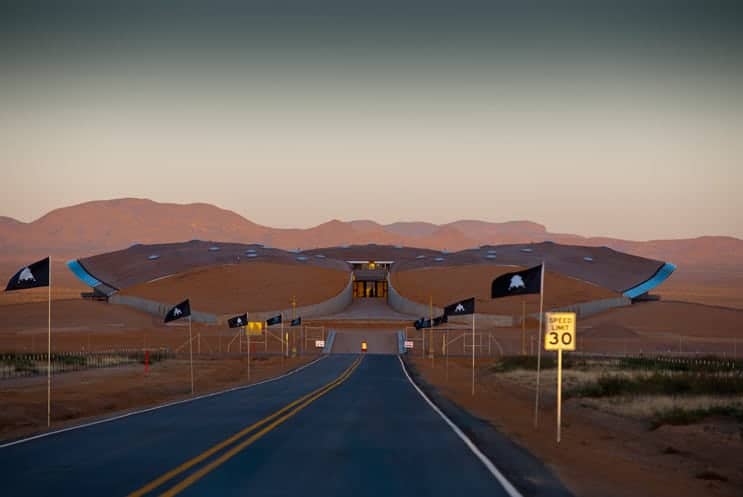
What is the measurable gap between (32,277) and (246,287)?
112426 mm

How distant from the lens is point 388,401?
31.7 m

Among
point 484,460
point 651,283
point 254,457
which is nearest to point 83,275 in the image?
point 651,283

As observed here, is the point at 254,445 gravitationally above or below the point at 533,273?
below

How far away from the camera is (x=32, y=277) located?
22.8m

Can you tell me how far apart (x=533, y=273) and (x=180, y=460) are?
434 inches

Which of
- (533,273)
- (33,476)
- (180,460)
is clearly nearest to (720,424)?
(533,273)

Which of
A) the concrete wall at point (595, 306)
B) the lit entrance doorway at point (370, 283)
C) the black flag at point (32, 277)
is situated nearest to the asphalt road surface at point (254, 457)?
the black flag at point (32, 277)

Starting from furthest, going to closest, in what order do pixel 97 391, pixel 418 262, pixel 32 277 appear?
pixel 418 262 → pixel 97 391 → pixel 32 277

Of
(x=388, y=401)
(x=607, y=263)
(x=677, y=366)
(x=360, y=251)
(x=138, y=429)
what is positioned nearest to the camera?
(x=138, y=429)

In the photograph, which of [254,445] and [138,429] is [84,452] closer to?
[254,445]

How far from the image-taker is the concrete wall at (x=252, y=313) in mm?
121062

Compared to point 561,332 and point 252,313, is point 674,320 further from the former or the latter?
point 561,332

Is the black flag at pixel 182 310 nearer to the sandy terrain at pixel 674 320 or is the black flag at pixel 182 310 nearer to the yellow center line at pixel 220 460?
the yellow center line at pixel 220 460

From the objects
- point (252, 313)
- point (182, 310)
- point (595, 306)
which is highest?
point (182, 310)
